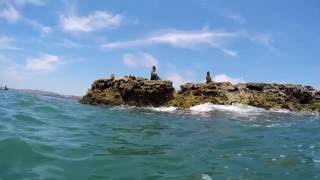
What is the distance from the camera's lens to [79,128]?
16391 mm

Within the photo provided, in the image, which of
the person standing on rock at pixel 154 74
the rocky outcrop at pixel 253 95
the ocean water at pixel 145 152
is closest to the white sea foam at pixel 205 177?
the ocean water at pixel 145 152

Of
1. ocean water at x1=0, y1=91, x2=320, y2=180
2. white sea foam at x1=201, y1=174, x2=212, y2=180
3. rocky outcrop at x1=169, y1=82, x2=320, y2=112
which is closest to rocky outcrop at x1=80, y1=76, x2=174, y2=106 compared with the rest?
rocky outcrop at x1=169, y1=82, x2=320, y2=112

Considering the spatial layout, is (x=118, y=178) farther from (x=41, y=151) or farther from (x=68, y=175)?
(x=41, y=151)

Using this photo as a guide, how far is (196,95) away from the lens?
3800 centimetres

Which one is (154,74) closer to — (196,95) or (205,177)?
(196,95)

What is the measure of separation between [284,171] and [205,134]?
679cm

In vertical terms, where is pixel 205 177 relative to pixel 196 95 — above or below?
below

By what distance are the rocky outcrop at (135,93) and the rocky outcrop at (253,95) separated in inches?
44.9

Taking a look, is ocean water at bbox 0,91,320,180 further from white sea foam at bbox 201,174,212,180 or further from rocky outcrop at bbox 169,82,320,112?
rocky outcrop at bbox 169,82,320,112

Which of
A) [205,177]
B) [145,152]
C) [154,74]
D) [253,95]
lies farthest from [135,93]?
[205,177]

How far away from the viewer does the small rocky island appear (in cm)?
3716

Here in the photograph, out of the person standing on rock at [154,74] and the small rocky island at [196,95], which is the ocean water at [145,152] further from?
the person standing on rock at [154,74]

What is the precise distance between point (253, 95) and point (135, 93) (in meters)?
10.6

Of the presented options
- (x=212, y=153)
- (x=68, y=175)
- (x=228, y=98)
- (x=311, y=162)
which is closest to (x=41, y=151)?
(x=68, y=175)
